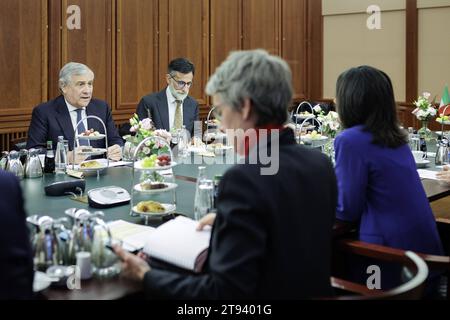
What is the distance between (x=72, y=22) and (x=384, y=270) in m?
4.39

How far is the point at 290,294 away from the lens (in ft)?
4.68

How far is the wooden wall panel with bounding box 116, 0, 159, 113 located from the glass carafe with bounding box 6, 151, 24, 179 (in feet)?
9.92

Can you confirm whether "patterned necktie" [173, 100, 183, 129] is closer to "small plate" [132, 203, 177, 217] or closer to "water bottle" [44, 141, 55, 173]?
"water bottle" [44, 141, 55, 173]

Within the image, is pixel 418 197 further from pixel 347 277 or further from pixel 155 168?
pixel 155 168

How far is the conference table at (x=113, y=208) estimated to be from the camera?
149cm

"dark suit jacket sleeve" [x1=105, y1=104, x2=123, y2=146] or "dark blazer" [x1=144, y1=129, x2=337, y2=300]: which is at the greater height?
"dark suit jacket sleeve" [x1=105, y1=104, x2=123, y2=146]

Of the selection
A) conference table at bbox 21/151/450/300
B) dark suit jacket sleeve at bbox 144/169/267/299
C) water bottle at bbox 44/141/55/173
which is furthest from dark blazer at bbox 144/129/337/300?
water bottle at bbox 44/141/55/173

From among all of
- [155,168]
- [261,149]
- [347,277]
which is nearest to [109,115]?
[155,168]

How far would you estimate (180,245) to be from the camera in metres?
1.70

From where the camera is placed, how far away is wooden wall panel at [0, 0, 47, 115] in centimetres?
510
